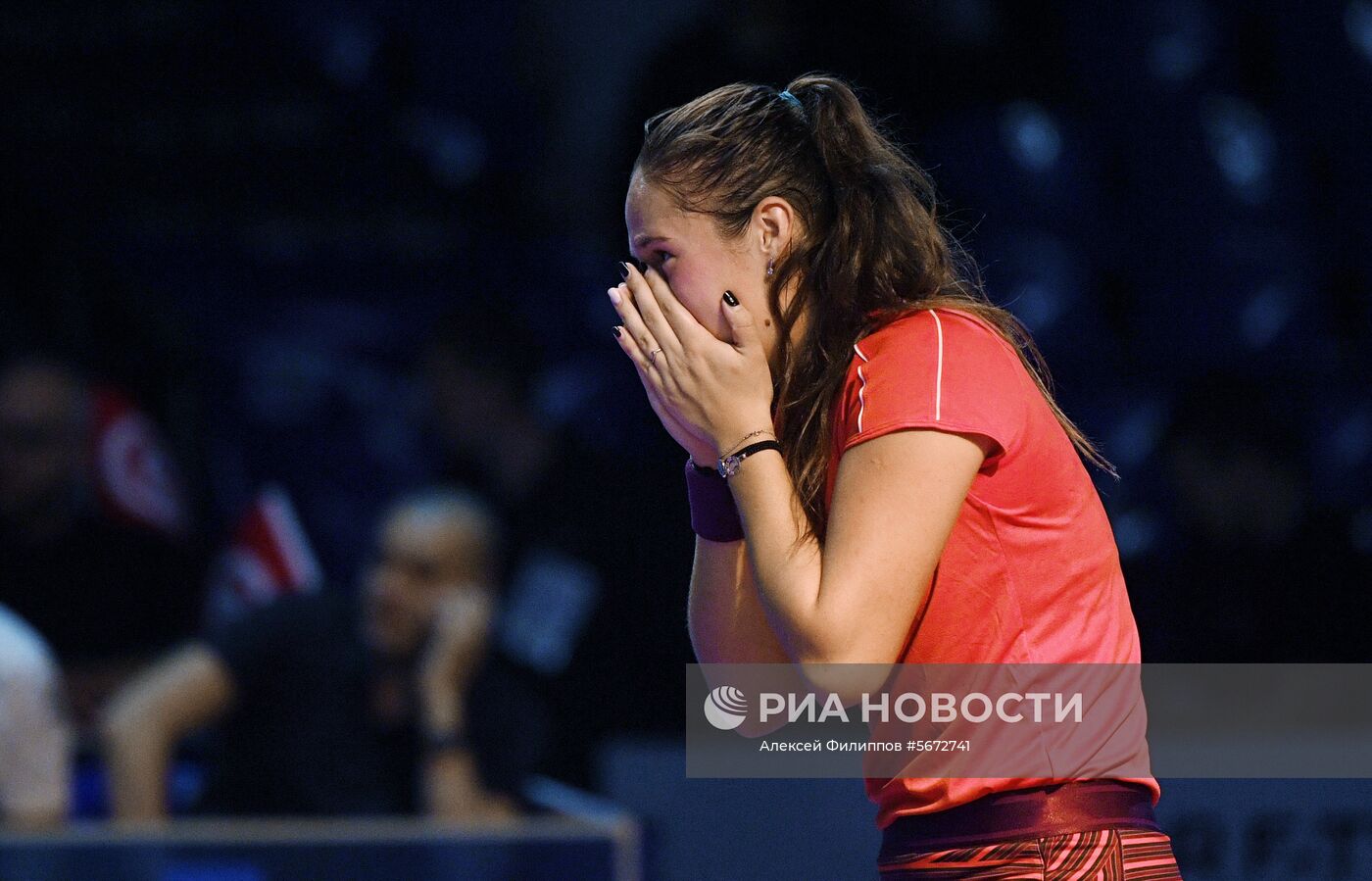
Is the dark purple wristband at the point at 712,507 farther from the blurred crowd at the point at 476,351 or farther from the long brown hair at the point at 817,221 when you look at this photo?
the blurred crowd at the point at 476,351

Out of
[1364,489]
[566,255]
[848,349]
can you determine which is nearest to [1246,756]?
[1364,489]

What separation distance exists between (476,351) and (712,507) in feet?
9.37

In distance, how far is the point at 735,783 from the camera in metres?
3.67

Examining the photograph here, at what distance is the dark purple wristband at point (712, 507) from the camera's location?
1790mm

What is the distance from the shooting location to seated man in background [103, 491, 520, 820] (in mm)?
3910

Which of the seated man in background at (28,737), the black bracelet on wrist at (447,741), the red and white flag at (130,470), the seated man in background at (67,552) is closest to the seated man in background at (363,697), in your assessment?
the black bracelet on wrist at (447,741)

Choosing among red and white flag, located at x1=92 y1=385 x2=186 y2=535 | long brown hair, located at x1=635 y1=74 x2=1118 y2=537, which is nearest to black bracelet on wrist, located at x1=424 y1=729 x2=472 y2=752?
red and white flag, located at x1=92 y1=385 x2=186 y2=535

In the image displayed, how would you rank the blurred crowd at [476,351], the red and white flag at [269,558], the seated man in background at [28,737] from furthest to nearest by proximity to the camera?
the red and white flag at [269,558]
the blurred crowd at [476,351]
the seated man in background at [28,737]

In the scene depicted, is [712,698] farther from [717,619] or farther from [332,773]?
[332,773]

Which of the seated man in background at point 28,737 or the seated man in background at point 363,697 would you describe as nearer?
the seated man in background at point 28,737

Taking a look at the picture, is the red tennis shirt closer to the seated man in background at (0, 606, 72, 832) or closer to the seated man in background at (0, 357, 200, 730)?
the seated man in background at (0, 606, 72, 832)
